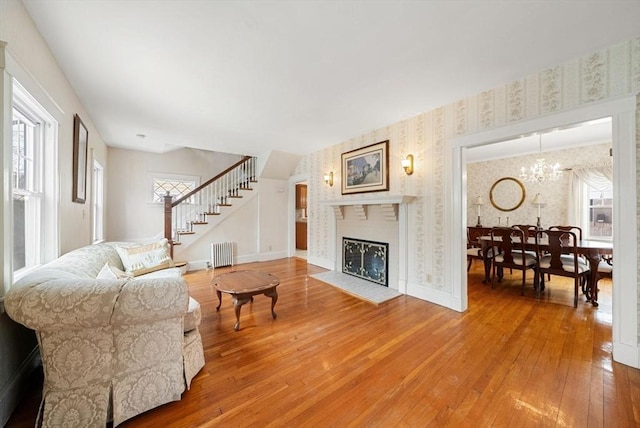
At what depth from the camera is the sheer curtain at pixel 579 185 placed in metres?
4.68

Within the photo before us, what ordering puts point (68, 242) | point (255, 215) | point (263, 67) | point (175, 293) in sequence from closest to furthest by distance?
1. point (175, 293)
2. point (263, 67)
3. point (68, 242)
4. point (255, 215)

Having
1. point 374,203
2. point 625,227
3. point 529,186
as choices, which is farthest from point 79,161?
point 529,186

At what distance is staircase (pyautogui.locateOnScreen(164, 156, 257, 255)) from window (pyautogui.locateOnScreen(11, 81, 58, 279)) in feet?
8.59

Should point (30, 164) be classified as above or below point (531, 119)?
below

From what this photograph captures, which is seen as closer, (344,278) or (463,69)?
(463,69)

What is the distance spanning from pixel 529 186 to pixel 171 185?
8.72 meters

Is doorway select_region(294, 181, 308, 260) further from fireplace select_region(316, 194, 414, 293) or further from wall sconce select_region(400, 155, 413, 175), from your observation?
wall sconce select_region(400, 155, 413, 175)

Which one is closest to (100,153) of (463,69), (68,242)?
(68,242)

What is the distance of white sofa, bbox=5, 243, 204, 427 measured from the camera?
1192 millimetres

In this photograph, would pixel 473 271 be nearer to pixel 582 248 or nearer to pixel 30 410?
pixel 582 248

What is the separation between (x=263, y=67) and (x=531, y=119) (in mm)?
2703

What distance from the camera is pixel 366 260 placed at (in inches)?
163

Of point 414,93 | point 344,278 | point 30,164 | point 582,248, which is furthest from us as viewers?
point 344,278

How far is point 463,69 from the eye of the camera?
2.24 m
